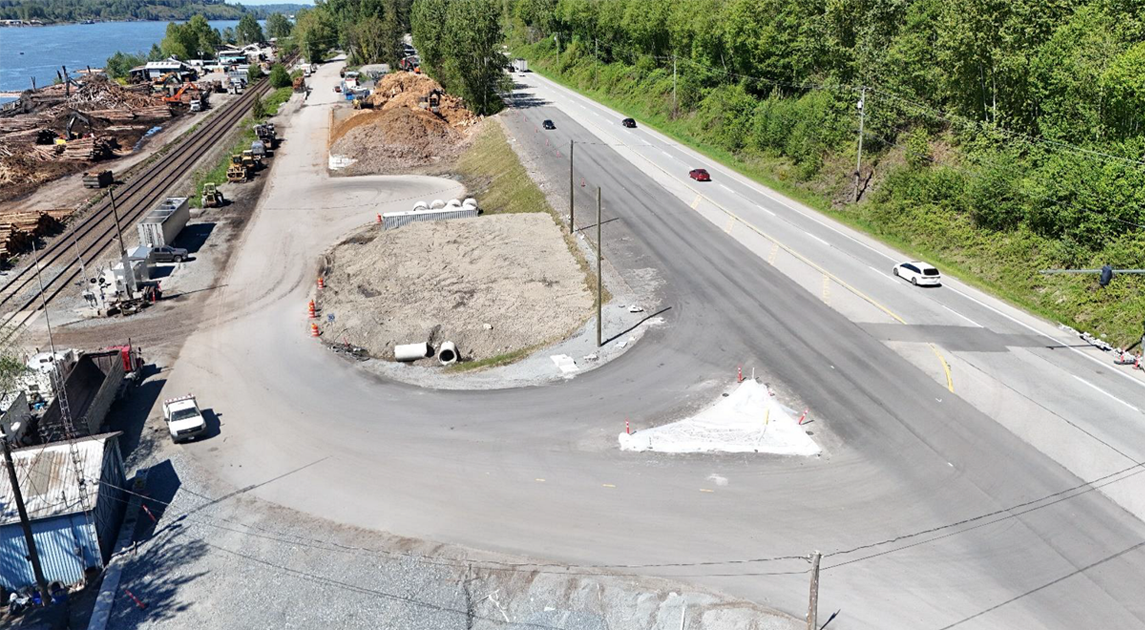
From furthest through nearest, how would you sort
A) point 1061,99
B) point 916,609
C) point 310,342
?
point 1061,99 → point 310,342 → point 916,609

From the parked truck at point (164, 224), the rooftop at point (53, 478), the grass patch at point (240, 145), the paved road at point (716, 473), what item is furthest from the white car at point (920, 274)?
the grass patch at point (240, 145)

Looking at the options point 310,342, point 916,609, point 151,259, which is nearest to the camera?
point 916,609

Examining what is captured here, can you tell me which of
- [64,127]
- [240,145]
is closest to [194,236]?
[240,145]

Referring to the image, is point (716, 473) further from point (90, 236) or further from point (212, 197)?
point (212, 197)

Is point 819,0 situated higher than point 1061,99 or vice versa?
point 819,0

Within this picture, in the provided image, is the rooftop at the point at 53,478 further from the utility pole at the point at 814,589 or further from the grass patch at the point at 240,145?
the grass patch at the point at 240,145

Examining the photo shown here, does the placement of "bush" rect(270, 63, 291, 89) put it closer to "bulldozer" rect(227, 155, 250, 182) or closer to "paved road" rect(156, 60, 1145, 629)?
"bulldozer" rect(227, 155, 250, 182)

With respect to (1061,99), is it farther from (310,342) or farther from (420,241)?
(310,342)

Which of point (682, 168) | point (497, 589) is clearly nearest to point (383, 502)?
point (497, 589)
